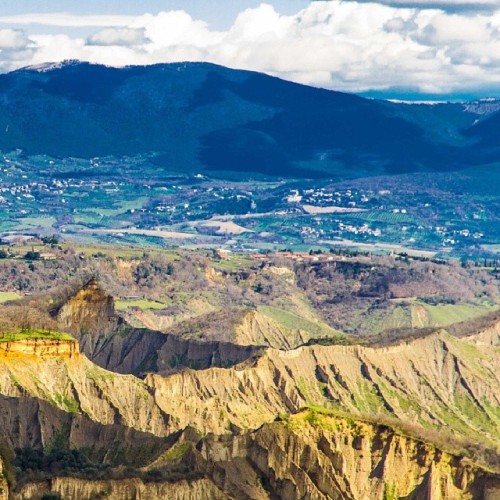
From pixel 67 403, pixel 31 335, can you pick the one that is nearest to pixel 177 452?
pixel 67 403

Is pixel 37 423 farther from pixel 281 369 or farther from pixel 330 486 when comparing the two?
pixel 281 369

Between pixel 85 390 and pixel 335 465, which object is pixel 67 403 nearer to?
pixel 85 390

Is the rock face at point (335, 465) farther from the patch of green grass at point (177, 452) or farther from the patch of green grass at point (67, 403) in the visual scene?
the patch of green grass at point (67, 403)

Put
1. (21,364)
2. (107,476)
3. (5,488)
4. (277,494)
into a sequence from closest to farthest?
(5,488), (107,476), (277,494), (21,364)

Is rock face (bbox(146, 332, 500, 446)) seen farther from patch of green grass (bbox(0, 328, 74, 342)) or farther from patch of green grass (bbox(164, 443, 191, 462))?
patch of green grass (bbox(164, 443, 191, 462))

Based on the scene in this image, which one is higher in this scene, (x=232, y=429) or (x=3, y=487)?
(x=3, y=487)

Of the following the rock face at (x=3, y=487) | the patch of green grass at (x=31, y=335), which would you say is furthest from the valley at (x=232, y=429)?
the rock face at (x=3, y=487)

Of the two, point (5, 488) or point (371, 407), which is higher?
point (5, 488)

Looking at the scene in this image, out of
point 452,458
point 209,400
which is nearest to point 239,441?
point 452,458

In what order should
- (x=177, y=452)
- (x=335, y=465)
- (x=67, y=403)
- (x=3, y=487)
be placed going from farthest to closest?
(x=67, y=403), (x=335, y=465), (x=177, y=452), (x=3, y=487)
